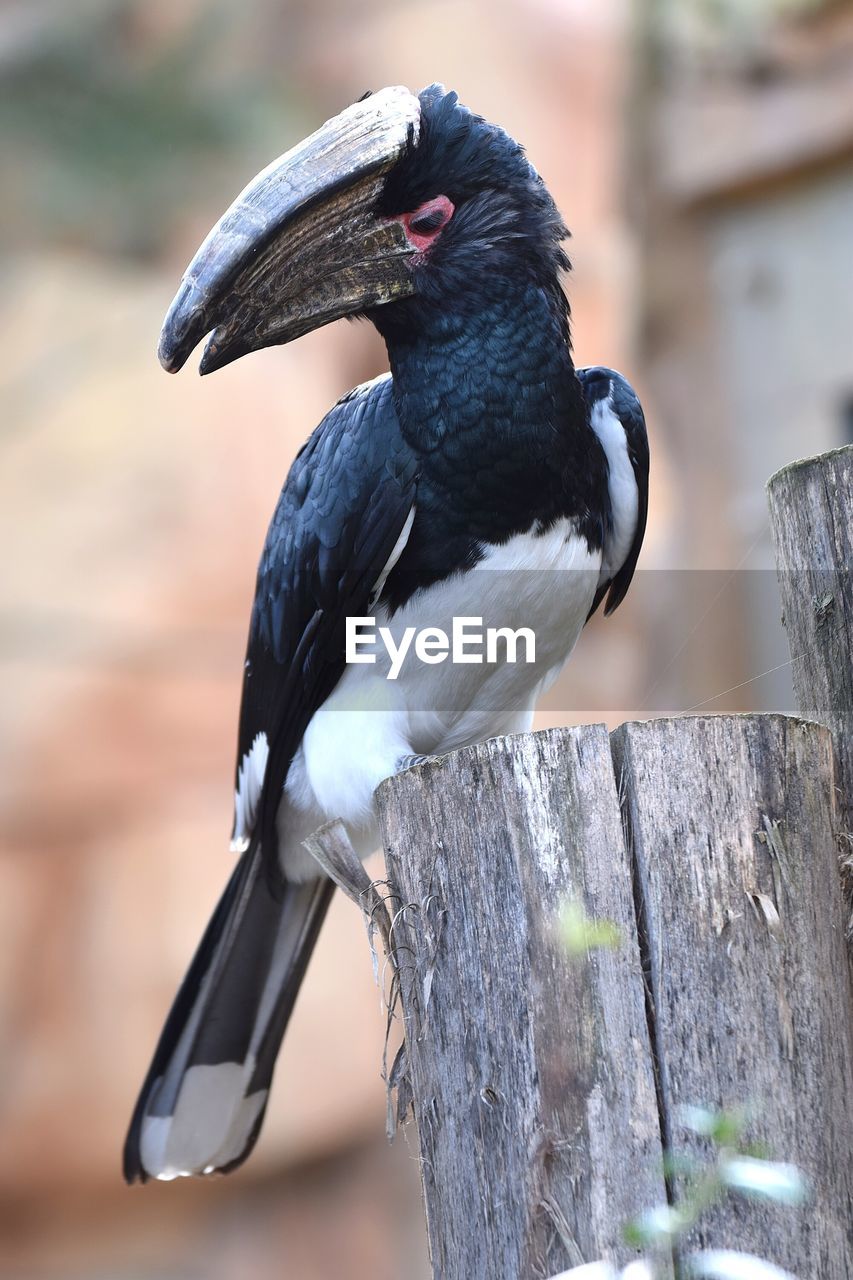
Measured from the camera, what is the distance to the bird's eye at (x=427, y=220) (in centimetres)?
230

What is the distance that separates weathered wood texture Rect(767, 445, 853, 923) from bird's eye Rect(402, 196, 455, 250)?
786 mm

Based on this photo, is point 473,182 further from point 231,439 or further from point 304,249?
point 231,439

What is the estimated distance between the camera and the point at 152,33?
6363 mm

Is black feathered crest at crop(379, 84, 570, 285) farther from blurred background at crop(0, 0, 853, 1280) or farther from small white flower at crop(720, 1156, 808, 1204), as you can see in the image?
blurred background at crop(0, 0, 853, 1280)

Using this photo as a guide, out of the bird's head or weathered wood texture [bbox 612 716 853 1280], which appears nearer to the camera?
weathered wood texture [bbox 612 716 853 1280]

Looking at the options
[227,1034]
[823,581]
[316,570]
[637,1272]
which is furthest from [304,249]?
[637,1272]

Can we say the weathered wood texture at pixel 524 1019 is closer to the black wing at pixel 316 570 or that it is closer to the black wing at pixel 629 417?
the black wing at pixel 316 570

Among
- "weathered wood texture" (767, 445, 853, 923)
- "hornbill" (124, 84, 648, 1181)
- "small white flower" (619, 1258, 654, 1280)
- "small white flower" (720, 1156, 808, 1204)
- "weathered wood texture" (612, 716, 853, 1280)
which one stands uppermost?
"hornbill" (124, 84, 648, 1181)

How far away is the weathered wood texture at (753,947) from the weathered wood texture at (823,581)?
21 centimetres

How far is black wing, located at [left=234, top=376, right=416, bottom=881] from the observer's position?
2.27 m

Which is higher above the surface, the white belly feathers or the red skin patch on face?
the red skin patch on face

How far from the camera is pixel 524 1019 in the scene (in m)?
1.46

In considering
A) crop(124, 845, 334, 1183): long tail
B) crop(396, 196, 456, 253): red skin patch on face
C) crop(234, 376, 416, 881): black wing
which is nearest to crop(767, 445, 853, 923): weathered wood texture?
crop(234, 376, 416, 881): black wing

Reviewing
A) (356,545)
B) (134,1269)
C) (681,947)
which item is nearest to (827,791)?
(681,947)
